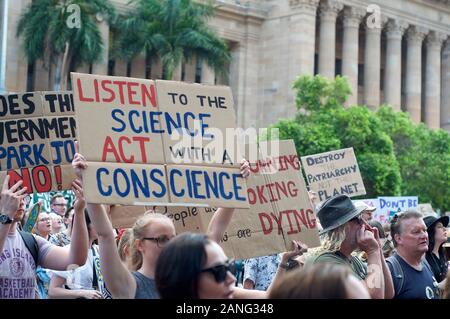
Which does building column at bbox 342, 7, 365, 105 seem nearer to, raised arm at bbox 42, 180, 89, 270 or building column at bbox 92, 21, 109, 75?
building column at bbox 92, 21, 109, 75

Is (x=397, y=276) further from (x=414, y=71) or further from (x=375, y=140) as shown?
(x=414, y=71)

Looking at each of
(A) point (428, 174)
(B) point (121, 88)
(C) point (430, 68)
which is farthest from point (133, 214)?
(C) point (430, 68)

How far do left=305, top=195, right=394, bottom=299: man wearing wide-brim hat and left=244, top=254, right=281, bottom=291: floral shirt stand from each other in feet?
5.29

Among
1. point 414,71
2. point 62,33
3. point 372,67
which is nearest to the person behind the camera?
point 62,33

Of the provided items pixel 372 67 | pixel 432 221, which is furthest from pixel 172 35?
pixel 432 221

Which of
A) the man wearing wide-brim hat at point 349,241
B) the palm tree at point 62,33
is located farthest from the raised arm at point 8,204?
the palm tree at point 62,33

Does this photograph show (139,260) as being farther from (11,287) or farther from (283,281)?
(283,281)

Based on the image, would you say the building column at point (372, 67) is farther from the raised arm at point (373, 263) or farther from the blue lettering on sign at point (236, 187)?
the blue lettering on sign at point (236, 187)

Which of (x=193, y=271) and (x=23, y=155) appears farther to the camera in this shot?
(x=23, y=155)

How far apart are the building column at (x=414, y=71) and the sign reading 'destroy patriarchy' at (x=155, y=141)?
49.9 m

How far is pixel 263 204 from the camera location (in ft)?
22.9

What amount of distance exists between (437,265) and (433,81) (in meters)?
50.8

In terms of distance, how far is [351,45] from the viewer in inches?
2052

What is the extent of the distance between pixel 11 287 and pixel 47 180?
46.1 inches
